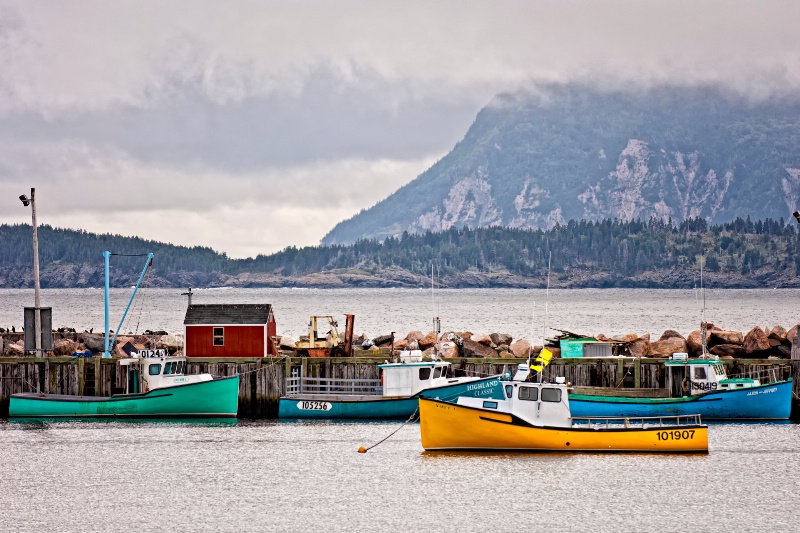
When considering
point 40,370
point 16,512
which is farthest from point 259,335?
point 16,512

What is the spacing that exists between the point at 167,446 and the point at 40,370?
10.7 m

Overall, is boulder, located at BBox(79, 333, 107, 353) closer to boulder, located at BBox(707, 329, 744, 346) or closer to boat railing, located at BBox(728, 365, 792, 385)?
boulder, located at BBox(707, 329, 744, 346)

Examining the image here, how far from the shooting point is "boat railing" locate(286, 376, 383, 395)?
5206 cm

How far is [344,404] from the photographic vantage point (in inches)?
2023

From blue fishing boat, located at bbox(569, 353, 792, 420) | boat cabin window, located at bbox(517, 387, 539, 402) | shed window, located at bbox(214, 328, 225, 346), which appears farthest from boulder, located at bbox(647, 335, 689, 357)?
shed window, located at bbox(214, 328, 225, 346)

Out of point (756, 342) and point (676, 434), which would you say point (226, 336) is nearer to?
point (676, 434)

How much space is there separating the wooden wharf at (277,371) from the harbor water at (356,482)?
2292 millimetres

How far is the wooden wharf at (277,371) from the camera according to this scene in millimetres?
51344

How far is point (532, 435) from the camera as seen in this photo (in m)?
41.2

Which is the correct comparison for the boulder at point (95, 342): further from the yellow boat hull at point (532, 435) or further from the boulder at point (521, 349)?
the yellow boat hull at point (532, 435)

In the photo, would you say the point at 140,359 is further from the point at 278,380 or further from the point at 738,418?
the point at 738,418

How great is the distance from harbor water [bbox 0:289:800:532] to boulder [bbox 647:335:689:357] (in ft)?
40.7

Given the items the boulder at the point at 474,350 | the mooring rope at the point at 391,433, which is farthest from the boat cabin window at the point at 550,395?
the boulder at the point at 474,350

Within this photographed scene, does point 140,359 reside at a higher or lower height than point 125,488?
higher
